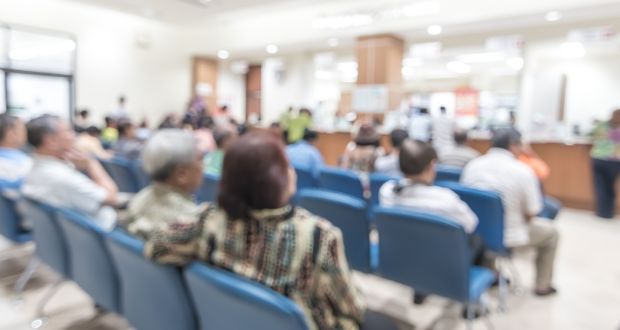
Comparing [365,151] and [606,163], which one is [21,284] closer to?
[365,151]

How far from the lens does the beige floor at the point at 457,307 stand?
2.43m

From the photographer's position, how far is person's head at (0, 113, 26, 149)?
10.4 ft

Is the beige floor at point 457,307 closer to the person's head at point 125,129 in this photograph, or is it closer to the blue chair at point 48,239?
the blue chair at point 48,239

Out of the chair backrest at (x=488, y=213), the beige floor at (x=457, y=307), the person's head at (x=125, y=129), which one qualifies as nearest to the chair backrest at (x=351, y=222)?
the beige floor at (x=457, y=307)

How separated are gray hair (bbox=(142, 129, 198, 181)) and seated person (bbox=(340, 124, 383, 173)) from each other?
2.59 m

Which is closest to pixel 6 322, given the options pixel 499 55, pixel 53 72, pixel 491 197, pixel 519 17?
pixel 491 197

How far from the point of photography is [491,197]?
2377 mm

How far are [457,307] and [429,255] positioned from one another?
2.88 ft

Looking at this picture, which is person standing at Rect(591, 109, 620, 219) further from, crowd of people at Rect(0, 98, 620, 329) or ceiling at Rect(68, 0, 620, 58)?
crowd of people at Rect(0, 98, 620, 329)

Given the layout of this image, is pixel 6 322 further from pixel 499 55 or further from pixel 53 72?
pixel 499 55

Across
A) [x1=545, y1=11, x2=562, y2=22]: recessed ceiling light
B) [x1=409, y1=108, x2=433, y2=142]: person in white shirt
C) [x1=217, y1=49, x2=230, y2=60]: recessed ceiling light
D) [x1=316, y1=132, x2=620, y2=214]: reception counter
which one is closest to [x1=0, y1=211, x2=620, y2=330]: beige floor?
[x1=316, y1=132, x2=620, y2=214]: reception counter

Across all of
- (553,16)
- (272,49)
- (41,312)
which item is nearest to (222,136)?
(41,312)

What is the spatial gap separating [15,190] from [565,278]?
399 cm

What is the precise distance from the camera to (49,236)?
84.7 inches
